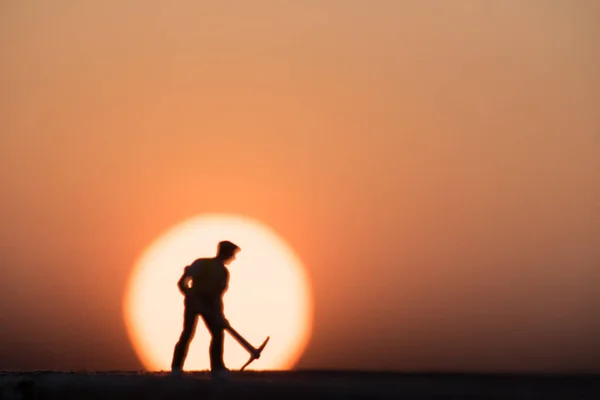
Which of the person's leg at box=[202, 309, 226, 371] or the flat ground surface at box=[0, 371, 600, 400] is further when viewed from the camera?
the person's leg at box=[202, 309, 226, 371]

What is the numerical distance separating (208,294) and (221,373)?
1523mm

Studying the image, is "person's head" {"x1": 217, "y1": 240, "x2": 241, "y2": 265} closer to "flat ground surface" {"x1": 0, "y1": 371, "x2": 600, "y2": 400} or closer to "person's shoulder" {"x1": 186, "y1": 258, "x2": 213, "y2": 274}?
"person's shoulder" {"x1": 186, "y1": 258, "x2": 213, "y2": 274}

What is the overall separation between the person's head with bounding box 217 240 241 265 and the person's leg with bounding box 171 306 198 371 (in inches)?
38.7

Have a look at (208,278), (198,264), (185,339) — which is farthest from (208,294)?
(185,339)

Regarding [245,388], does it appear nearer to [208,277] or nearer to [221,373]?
[221,373]

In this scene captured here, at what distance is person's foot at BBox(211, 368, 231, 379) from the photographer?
42.0 ft

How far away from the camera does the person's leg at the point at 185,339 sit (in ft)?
47.4

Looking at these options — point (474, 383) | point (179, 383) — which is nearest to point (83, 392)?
point (179, 383)

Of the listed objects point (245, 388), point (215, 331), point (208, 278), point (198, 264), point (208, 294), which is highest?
point (198, 264)

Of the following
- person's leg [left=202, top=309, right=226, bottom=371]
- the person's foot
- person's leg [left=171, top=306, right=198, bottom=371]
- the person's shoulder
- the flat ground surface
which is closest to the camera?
the flat ground surface

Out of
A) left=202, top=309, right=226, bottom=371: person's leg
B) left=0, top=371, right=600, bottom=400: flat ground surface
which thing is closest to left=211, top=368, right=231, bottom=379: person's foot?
left=0, top=371, right=600, bottom=400: flat ground surface

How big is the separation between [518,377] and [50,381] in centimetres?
827

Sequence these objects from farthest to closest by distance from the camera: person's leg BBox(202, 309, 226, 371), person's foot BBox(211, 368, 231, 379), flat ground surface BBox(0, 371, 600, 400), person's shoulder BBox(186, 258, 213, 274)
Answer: person's shoulder BBox(186, 258, 213, 274) < person's leg BBox(202, 309, 226, 371) < person's foot BBox(211, 368, 231, 379) < flat ground surface BBox(0, 371, 600, 400)

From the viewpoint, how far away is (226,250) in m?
14.7
